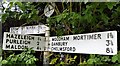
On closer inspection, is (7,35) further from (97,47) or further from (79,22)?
(97,47)

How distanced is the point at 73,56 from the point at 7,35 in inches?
18.5

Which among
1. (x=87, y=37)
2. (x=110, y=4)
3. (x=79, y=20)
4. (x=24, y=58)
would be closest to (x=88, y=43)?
(x=87, y=37)

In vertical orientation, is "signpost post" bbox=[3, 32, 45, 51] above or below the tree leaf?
below

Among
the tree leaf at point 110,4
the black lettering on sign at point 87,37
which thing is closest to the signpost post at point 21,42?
the black lettering on sign at point 87,37

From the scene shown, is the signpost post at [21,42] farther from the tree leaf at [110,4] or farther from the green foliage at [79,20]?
the tree leaf at [110,4]

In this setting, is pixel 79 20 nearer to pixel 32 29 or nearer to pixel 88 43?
pixel 88 43

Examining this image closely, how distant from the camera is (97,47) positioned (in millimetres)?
→ 1447

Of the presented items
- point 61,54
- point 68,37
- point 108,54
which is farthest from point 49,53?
point 108,54

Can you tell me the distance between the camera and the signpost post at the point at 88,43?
138cm

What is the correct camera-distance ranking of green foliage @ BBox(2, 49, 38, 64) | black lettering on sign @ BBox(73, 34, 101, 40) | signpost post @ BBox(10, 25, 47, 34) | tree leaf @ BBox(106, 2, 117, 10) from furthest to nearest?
signpost post @ BBox(10, 25, 47, 34)
green foliage @ BBox(2, 49, 38, 64)
black lettering on sign @ BBox(73, 34, 101, 40)
tree leaf @ BBox(106, 2, 117, 10)

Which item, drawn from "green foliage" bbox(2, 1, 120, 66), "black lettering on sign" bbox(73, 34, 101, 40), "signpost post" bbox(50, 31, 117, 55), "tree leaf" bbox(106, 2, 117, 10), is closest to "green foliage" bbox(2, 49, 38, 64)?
"green foliage" bbox(2, 1, 120, 66)

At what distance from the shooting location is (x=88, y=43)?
1502 mm

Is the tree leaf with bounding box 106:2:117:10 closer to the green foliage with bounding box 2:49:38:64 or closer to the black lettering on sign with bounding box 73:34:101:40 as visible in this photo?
the black lettering on sign with bounding box 73:34:101:40

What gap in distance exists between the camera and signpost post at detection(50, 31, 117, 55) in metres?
1.38
